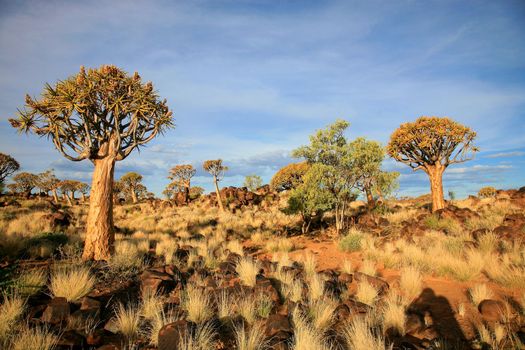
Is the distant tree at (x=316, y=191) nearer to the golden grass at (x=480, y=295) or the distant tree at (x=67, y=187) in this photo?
the golden grass at (x=480, y=295)

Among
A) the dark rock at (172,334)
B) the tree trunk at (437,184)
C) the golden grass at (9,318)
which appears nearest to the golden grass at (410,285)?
the dark rock at (172,334)

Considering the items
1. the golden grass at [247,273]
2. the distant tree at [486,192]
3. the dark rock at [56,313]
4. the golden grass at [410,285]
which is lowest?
the golden grass at [410,285]

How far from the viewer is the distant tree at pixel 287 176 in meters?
33.2

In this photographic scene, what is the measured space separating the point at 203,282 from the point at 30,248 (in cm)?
684

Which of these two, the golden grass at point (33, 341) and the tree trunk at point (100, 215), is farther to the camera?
the tree trunk at point (100, 215)

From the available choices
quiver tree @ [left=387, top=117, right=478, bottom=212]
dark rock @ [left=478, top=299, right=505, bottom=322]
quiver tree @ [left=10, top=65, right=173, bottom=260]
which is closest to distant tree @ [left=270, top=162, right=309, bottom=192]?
quiver tree @ [left=387, top=117, right=478, bottom=212]

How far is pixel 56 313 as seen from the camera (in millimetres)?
4945

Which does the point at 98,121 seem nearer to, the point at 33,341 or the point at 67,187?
the point at 33,341

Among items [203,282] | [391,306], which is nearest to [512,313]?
[391,306]

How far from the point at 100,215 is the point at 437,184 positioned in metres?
18.6

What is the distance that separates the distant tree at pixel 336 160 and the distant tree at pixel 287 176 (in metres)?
14.9

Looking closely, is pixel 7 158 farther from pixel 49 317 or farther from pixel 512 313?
pixel 512 313

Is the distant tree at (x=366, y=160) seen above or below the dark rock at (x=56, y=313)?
above

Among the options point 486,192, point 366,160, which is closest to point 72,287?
point 366,160
